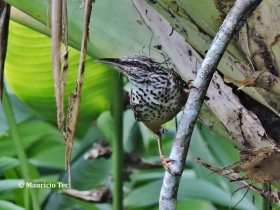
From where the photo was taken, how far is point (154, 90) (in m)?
0.99

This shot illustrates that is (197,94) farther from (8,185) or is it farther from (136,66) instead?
(8,185)

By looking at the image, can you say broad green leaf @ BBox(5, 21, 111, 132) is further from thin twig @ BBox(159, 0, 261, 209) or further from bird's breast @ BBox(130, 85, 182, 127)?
thin twig @ BBox(159, 0, 261, 209)

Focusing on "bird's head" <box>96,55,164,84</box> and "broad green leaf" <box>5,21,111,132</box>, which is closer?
"bird's head" <box>96,55,164,84</box>

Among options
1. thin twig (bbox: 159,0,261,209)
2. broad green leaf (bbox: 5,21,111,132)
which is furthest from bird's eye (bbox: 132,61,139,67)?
broad green leaf (bbox: 5,21,111,132)

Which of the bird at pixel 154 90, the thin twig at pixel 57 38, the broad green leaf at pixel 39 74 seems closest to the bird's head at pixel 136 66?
the bird at pixel 154 90

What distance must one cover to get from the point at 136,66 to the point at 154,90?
81 millimetres

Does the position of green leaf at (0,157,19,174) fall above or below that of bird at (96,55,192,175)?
above

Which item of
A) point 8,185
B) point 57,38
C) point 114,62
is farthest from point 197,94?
point 8,185

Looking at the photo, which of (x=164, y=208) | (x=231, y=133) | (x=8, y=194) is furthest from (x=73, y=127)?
(x=8, y=194)

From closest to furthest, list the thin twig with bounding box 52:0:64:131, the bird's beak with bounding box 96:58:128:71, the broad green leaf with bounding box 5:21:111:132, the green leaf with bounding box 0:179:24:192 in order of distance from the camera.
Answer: the thin twig with bounding box 52:0:64:131 < the bird's beak with bounding box 96:58:128:71 < the green leaf with bounding box 0:179:24:192 < the broad green leaf with bounding box 5:21:111:132

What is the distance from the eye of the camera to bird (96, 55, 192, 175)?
3.09ft

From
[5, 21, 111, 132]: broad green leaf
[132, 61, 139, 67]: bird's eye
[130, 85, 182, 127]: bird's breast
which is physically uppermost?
[5, 21, 111, 132]: broad green leaf

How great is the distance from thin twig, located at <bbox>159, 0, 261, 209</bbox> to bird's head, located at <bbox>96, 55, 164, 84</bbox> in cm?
33

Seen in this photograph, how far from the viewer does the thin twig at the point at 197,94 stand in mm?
527
